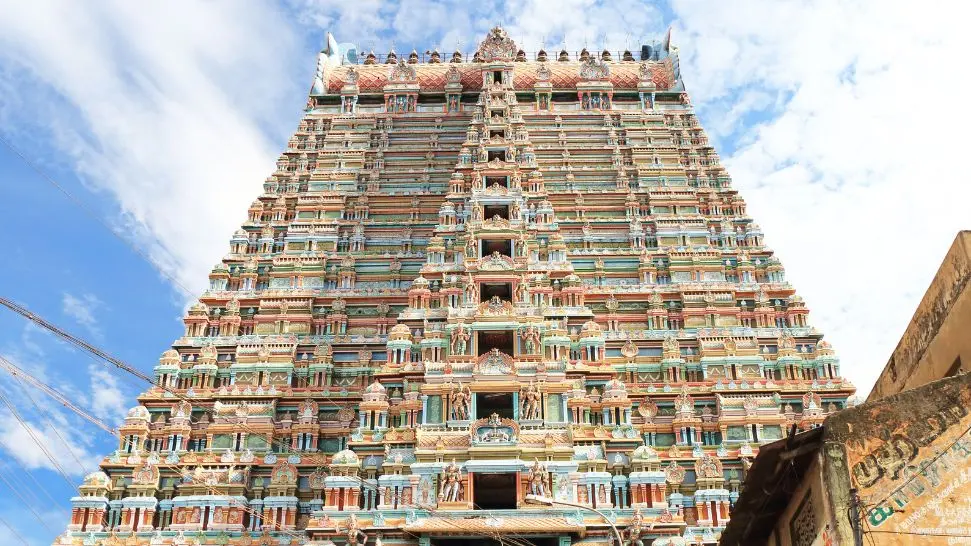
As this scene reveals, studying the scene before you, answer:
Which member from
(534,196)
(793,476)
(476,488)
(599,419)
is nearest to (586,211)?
(534,196)

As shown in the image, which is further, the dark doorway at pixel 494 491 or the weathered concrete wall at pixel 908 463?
the dark doorway at pixel 494 491

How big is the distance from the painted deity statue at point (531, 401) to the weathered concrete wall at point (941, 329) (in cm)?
1087

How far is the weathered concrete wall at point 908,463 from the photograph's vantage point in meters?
17.3

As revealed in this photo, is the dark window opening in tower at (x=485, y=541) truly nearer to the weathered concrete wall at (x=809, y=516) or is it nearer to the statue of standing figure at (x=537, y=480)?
the statue of standing figure at (x=537, y=480)

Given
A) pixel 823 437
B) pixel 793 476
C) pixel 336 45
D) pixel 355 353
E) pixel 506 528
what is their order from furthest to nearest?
pixel 336 45, pixel 355 353, pixel 506 528, pixel 793 476, pixel 823 437

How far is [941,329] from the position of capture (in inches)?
875

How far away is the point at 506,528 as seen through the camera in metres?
28.4

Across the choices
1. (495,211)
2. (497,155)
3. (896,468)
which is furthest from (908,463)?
(497,155)

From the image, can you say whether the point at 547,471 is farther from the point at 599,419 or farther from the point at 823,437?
the point at 823,437

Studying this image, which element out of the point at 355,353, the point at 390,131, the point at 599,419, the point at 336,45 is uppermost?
the point at 336,45

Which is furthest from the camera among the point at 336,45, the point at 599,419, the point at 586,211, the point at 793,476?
the point at 336,45

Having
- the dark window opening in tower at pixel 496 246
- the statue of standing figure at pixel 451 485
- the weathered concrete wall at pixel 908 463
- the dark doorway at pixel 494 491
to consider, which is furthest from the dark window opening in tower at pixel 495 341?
the weathered concrete wall at pixel 908 463

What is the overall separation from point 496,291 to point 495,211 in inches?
196

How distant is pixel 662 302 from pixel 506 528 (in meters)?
16.3
